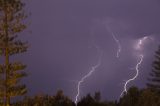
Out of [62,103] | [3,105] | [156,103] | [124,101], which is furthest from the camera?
[124,101]

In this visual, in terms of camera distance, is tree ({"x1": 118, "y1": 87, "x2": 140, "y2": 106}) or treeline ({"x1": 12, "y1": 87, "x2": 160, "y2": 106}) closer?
treeline ({"x1": 12, "y1": 87, "x2": 160, "y2": 106})

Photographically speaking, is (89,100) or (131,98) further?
(131,98)

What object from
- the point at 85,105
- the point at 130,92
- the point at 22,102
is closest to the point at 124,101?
the point at 130,92

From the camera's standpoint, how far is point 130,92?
4022 centimetres

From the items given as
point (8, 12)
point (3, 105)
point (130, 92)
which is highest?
point (8, 12)

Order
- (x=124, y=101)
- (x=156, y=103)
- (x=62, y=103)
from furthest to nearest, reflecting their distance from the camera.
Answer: (x=124, y=101) → (x=156, y=103) → (x=62, y=103)

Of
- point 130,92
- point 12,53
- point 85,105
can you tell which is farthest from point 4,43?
point 130,92

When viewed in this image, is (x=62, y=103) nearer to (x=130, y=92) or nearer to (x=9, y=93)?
(x=9, y=93)

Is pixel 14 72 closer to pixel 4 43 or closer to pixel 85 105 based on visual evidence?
pixel 4 43

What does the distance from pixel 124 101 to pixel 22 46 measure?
9483 millimetres

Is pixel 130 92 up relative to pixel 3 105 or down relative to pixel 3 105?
up

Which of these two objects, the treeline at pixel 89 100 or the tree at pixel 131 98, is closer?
the treeline at pixel 89 100

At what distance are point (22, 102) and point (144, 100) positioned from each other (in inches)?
316

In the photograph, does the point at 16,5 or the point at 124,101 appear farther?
the point at 124,101
